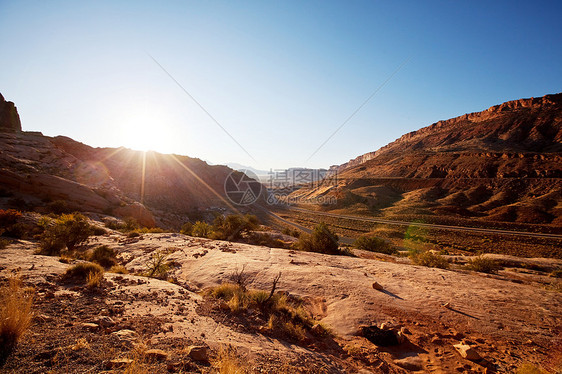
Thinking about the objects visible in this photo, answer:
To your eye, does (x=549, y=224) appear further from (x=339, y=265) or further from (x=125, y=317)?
(x=125, y=317)

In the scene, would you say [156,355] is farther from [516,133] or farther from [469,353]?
[516,133]

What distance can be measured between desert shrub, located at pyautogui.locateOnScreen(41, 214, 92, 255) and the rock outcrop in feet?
126

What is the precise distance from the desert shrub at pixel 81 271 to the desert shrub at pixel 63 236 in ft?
15.0

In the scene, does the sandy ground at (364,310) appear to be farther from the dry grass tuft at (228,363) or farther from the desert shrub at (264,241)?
the desert shrub at (264,241)

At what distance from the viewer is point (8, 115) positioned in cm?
3491

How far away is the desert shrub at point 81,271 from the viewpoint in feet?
18.9

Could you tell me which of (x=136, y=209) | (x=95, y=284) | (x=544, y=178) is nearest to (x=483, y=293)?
(x=95, y=284)

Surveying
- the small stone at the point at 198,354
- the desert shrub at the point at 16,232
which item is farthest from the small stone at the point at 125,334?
the desert shrub at the point at 16,232

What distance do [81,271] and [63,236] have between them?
6041 mm

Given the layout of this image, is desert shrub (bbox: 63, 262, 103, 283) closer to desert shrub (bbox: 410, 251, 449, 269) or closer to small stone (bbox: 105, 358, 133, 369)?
small stone (bbox: 105, 358, 133, 369)

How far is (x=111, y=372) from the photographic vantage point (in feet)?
8.07

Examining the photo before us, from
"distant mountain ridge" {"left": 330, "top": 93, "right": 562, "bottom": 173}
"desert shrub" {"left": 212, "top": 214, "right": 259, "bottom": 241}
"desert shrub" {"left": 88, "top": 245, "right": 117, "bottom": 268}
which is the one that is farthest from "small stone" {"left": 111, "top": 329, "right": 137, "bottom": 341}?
"distant mountain ridge" {"left": 330, "top": 93, "right": 562, "bottom": 173}

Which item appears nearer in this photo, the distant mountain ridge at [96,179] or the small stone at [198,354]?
the small stone at [198,354]

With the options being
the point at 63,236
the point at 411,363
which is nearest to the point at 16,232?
the point at 63,236
